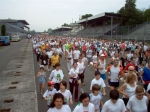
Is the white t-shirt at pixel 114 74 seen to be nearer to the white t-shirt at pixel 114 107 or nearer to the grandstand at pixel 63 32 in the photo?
the white t-shirt at pixel 114 107

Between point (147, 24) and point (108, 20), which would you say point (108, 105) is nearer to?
point (147, 24)

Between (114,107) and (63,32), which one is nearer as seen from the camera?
(114,107)

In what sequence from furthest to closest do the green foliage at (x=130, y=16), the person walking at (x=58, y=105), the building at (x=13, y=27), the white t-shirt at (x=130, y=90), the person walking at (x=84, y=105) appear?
the building at (x=13, y=27) < the green foliage at (x=130, y=16) < the white t-shirt at (x=130, y=90) < the person walking at (x=84, y=105) < the person walking at (x=58, y=105)

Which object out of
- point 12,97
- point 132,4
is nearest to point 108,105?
point 12,97

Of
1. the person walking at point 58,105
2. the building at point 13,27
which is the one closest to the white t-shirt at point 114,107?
the person walking at point 58,105

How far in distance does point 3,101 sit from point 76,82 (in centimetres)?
309

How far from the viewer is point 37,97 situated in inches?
345

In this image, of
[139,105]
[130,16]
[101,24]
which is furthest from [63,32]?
[139,105]

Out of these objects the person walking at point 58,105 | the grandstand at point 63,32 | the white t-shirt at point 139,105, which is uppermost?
the grandstand at point 63,32

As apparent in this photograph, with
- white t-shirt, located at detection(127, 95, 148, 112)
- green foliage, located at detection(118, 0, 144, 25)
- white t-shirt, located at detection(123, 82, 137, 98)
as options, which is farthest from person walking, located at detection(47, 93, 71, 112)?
green foliage, located at detection(118, 0, 144, 25)

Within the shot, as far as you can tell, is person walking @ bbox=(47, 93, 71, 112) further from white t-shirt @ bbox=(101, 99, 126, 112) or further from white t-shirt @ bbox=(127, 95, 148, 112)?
white t-shirt @ bbox=(127, 95, 148, 112)

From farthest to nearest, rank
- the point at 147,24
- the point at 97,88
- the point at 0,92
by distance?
the point at 147,24, the point at 0,92, the point at 97,88

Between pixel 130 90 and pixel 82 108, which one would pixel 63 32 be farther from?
pixel 82 108

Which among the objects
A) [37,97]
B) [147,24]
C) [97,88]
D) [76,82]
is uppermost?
[147,24]
